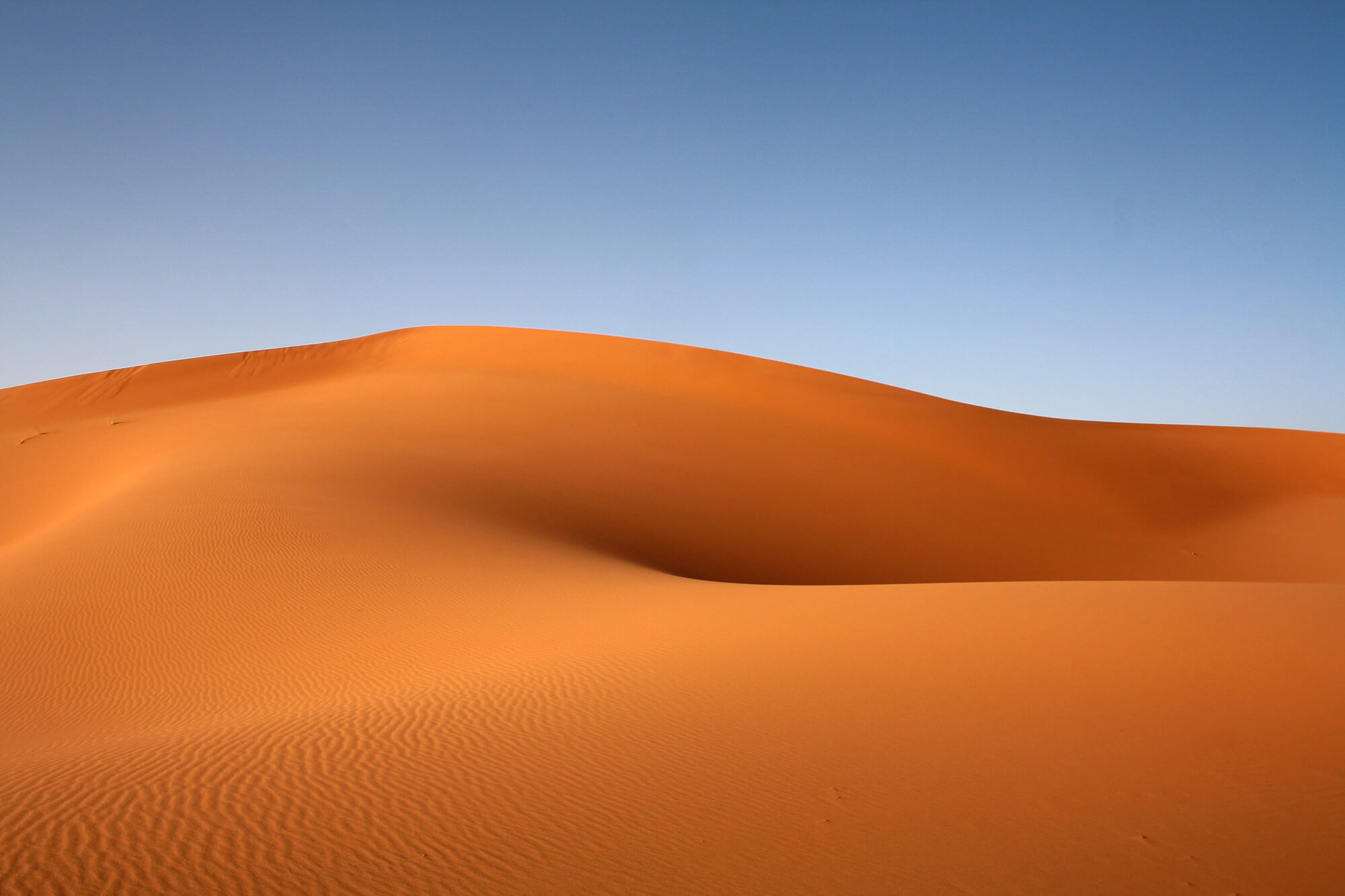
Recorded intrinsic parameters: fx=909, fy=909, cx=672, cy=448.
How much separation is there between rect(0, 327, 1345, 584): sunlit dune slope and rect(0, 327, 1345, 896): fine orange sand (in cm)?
22

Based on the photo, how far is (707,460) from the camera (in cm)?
2405

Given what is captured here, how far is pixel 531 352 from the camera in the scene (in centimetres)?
3538

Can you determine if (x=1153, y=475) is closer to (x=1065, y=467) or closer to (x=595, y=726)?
(x=1065, y=467)

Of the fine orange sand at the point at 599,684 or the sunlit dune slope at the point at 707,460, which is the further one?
the sunlit dune slope at the point at 707,460

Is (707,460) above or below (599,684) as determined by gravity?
above

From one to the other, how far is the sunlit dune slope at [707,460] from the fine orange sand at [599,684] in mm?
223

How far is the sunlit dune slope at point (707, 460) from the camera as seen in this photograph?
18.3 m

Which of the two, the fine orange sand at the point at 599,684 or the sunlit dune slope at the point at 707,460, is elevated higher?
the sunlit dune slope at the point at 707,460

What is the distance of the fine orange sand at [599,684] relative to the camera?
4.45m

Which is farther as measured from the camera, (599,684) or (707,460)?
(707,460)

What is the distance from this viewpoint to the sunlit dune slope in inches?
720

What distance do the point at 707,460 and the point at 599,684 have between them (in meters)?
16.4

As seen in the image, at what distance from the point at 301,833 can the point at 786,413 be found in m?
26.7

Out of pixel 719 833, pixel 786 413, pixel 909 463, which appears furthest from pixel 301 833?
pixel 786 413
